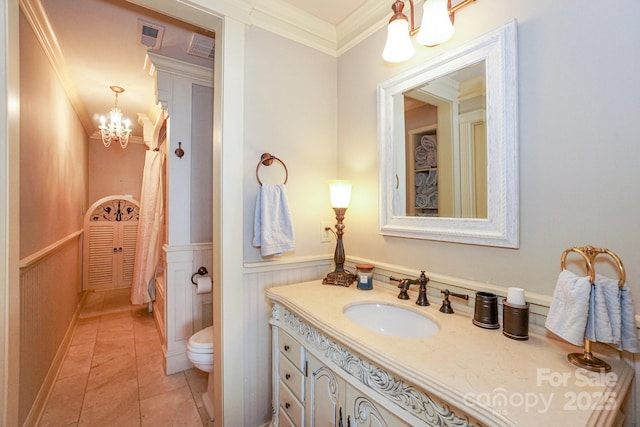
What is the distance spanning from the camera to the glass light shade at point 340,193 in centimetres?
158

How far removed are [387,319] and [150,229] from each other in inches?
104

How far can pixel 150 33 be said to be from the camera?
1.87 m

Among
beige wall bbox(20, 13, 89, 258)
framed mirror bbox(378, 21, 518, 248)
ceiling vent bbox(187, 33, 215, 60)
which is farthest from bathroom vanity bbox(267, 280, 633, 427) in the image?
ceiling vent bbox(187, 33, 215, 60)

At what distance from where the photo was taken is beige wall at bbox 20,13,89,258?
61.9 inches

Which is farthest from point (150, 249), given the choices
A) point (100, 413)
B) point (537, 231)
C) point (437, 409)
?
point (537, 231)

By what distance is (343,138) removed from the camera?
6.02 ft

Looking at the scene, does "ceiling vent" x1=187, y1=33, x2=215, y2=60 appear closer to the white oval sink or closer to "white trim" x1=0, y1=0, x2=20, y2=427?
"white trim" x1=0, y1=0, x2=20, y2=427

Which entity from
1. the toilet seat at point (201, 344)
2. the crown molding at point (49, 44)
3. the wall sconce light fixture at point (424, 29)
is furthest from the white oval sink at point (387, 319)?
the crown molding at point (49, 44)

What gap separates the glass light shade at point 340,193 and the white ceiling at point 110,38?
41.4 inches

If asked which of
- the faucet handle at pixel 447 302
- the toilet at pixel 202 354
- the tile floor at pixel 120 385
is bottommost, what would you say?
the tile floor at pixel 120 385

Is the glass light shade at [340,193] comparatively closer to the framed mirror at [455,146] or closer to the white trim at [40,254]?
the framed mirror at [455,146]

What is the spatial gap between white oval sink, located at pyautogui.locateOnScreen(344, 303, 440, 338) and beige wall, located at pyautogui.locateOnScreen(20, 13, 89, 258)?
1879 millimetres

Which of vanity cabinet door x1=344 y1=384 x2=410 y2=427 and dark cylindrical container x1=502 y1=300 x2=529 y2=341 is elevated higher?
dark cylindrical container x1=502 y1=300 x2=529 y2=341

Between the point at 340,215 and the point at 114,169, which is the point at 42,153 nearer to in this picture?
the point at 340,215
